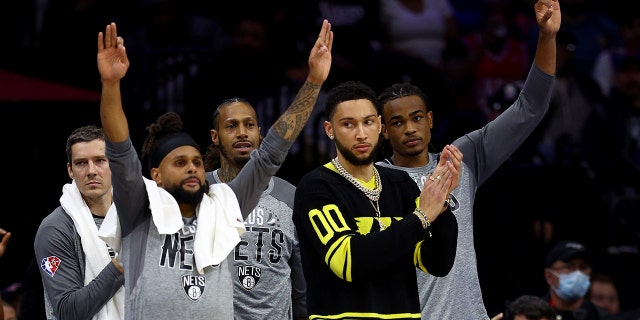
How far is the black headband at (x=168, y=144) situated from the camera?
5.84m

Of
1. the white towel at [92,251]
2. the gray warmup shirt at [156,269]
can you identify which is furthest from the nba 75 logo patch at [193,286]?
the white towel at [92,251]

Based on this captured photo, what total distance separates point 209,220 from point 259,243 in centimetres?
109

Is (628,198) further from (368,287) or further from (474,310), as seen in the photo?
(368,287)

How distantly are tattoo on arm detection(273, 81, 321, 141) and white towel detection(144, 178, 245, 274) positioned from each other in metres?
0.37

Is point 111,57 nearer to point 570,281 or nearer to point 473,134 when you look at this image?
point 473,134

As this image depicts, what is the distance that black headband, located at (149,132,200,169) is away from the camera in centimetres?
584

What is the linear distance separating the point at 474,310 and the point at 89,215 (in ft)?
6.44

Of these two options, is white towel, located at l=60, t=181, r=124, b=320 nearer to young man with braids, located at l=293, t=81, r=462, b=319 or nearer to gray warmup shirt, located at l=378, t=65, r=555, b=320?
young man with braids, located at l=293, t=81, r=462, b=319

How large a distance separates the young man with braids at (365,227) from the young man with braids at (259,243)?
114cm

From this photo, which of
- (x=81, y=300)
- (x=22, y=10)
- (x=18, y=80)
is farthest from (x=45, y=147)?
(x=81, y=300)

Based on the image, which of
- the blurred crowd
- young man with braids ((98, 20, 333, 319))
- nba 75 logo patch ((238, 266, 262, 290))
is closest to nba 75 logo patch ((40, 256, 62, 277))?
young man with braids ((98, 20, 333, 319))

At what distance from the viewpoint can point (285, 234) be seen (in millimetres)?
6891

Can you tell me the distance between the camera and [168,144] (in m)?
5.86

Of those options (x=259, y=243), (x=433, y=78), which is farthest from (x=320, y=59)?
(x=433, y=78)
